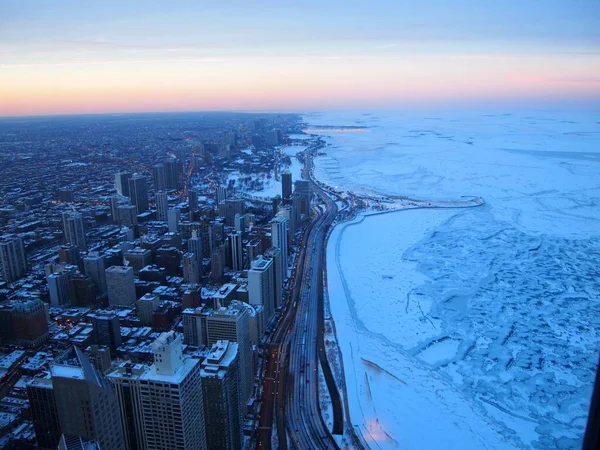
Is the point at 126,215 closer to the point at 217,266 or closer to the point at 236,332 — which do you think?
the point at 217,266

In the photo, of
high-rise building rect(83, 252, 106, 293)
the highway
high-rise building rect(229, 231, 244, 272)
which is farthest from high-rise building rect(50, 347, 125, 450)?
high-rise building rect(229, 231, 244, 272)

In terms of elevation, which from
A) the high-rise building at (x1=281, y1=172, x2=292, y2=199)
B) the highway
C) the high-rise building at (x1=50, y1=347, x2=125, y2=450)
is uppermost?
the high-rise building at (x1=50, y1=347, x2=125, y2=450)

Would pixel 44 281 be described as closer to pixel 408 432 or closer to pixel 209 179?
pixel 408 432

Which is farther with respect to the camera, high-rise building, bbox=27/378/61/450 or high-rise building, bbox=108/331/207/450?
high-rise building, bbox=27/378/61/450

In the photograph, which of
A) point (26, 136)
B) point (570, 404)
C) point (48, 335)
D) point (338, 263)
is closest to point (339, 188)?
point (338, 263)

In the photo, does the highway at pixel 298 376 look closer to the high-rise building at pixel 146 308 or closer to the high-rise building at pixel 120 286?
the high-rise building at pixel 146 308

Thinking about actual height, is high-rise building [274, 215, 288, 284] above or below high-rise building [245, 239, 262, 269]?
above

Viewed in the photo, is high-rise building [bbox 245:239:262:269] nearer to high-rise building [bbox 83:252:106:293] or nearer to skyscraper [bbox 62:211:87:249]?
high-rise building [bbox 83:252:106:293]
